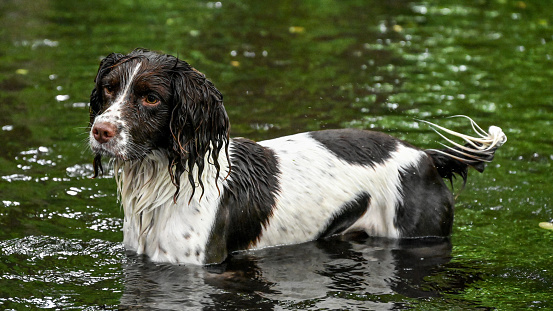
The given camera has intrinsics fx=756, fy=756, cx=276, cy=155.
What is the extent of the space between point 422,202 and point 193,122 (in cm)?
212

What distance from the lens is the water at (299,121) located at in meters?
5.77

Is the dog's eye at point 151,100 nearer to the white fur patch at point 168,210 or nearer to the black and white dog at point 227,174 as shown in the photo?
the black and white dog at point 227,174

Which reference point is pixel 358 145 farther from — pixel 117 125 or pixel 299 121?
pixel 299 121

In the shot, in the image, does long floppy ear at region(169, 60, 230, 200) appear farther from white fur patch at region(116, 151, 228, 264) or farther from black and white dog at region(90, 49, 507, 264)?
white fur patch at region(116, 151, 228, 264)

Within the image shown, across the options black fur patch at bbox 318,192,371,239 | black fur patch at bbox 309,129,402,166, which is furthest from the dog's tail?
black fur patch at bbox 318,192,371,239

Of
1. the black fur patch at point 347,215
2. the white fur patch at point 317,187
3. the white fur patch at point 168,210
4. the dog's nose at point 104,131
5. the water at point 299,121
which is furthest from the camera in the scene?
the black fur patch at point 347,215

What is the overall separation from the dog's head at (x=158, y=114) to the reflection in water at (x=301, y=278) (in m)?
0.83

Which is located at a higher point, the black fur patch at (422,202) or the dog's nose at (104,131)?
the dog's nose at (104,131)

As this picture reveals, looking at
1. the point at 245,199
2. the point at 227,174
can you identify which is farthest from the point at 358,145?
the point at 227,174

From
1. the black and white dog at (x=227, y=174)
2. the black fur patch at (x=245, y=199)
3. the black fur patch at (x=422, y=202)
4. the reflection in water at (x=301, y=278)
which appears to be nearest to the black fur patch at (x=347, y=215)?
the black and white dog at (x=227, y=174)

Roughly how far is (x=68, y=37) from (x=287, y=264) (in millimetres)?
9392

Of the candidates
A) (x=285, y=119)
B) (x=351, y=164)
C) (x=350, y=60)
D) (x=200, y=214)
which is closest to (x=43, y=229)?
(x=200, y=214)

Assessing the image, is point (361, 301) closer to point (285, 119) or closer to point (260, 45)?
point (285, 119)

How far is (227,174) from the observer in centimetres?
582
